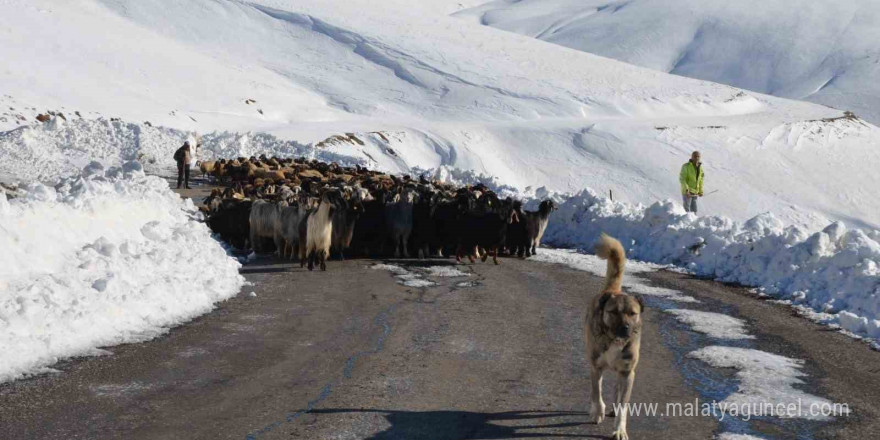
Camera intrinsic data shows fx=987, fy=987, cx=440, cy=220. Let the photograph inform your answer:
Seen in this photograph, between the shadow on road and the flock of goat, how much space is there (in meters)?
9.38

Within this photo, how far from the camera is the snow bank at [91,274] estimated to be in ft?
32.2

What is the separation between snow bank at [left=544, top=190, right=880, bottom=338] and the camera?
43.2 feet

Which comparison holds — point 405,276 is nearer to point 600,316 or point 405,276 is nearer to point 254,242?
point 254,242

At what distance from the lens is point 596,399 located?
25.5 ft

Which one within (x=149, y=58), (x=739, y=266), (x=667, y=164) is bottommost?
(x=739, y=266)

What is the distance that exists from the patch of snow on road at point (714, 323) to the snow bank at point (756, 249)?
4.33 ft

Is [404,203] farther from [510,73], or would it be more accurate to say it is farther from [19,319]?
[510,73]

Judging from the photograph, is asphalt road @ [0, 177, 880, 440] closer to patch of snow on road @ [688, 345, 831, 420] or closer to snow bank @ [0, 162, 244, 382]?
patch of snow on road @ [688, 345, 831, 420]

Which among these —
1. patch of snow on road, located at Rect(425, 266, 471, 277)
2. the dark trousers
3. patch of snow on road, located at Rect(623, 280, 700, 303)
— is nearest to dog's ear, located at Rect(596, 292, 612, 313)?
patch of snow on road, located at Rect(623, 280, 700, 303)

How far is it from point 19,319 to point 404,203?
10790mm

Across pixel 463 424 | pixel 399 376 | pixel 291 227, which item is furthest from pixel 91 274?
pixel 291 227

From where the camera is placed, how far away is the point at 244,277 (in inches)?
630

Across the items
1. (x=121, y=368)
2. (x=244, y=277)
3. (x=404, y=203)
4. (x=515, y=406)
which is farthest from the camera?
(x=404, y=203)

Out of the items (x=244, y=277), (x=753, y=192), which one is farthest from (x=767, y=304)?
(x=753, y=192)
